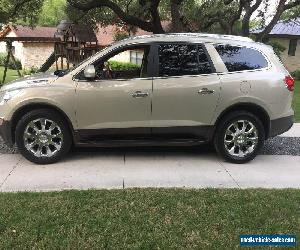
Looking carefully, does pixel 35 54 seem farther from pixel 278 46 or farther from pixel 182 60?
pixel 182 60

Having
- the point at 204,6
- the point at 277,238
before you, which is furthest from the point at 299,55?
the point at 277,238

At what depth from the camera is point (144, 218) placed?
15.0 ft

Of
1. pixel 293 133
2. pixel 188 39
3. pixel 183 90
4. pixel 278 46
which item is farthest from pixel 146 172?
pixel 278 46

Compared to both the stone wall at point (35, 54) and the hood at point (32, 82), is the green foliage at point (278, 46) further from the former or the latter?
the hood at point (32, 82)

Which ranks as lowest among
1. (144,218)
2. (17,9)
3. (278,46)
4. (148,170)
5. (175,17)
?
(278,46)

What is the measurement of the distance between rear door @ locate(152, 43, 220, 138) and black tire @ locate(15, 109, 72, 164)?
53.8 inches

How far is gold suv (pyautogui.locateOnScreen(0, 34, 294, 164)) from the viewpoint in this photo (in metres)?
6.34

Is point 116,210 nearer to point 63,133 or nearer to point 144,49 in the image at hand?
point 63,133

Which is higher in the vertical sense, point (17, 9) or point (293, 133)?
point (17, 9)

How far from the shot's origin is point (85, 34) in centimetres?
2248

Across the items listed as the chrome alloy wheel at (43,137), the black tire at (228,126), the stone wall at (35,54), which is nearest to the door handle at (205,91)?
the black tire at (228,126)

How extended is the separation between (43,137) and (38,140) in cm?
10

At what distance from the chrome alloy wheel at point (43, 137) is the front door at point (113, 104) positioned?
377 mm

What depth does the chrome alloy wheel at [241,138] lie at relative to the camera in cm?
664
